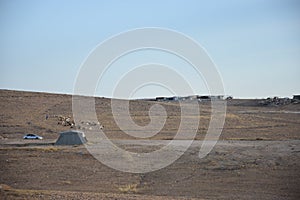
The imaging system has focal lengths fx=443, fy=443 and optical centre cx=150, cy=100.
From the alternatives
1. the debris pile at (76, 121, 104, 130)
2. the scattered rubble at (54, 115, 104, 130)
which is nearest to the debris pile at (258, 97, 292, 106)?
the scattered rubble at (54, 115, 104, 130)

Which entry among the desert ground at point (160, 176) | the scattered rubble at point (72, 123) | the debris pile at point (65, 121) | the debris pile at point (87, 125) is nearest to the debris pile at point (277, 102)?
the debris pile at point (65, 121)

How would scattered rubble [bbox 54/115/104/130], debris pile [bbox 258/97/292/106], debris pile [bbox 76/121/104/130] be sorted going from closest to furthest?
1. debris pile [bbox 76/121/104/130]
2. scattered rubble [bbox 54/115/104/130]
3. debris pile [bbox 258/97/292/106]

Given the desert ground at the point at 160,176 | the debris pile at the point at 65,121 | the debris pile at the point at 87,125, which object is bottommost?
the desert ground at the point at 160,176

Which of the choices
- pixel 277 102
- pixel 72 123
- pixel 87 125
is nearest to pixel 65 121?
pixel 72 123

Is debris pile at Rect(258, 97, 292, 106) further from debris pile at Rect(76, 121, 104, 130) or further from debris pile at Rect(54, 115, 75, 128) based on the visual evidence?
debris pile at Rect(76, 121, 104, 130)

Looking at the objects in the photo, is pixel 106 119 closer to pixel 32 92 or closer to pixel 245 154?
pixel 32 92

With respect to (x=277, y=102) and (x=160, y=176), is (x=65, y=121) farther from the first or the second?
(x=277, y=102)

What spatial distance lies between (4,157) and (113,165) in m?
8.85

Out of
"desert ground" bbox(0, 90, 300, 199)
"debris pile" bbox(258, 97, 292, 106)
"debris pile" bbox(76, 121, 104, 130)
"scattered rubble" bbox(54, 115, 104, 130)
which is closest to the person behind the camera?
"desert ground" bbox(0, 90, 300, 199)

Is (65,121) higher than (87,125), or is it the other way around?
(65,121)

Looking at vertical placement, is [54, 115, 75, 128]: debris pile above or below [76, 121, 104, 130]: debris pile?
above

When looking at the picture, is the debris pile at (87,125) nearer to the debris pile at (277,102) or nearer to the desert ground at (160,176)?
the desert ground at (160,176)

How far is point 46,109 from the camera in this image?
8300 cm

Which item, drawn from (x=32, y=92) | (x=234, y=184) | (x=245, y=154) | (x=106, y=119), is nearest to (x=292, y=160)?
(x=245, y=154)
